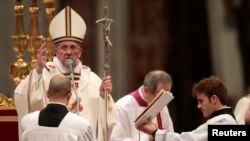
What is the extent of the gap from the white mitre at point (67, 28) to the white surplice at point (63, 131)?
1.59m

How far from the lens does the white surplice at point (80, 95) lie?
8820mm

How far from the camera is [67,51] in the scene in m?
8.96

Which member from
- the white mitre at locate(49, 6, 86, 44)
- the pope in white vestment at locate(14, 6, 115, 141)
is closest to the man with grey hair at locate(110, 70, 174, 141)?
the pope in white vestment at locate(14, 6, 115, 141)

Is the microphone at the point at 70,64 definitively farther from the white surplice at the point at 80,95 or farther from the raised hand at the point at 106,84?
the raised hand at the point at 106,84

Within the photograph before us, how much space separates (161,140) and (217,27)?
390 cm

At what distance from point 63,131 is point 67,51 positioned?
152 cm

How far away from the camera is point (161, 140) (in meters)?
8.55

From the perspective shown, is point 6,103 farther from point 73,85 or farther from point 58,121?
point 58,121

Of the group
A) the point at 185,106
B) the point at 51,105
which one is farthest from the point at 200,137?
the point at 185,106

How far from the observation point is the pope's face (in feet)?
29.3

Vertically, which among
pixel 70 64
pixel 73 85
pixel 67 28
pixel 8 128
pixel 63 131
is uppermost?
pixel 67 28

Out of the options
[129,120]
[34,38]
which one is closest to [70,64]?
[129,120]

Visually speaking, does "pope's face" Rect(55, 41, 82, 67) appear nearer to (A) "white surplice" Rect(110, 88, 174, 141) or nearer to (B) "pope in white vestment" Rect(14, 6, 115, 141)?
(B) "pope in white vestment" Rect(14, 6, 115, 141)

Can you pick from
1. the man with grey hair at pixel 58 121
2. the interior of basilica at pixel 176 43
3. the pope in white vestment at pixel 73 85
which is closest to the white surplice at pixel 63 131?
the man with grey hair at pixel 58 121
